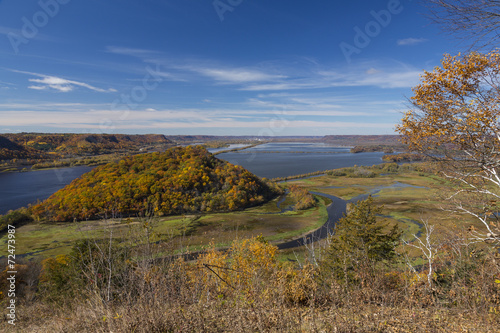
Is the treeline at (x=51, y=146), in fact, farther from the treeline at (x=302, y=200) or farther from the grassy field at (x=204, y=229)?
the treeline at (x=302, y=200)

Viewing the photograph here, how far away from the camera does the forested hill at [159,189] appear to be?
41250 mm

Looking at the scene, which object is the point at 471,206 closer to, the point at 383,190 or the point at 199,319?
the point at 199,319

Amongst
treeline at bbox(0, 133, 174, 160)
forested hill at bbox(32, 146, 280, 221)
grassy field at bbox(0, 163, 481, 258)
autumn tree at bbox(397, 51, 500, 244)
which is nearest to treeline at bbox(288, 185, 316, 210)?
grassy field at bbox(0, 163, 481, 258)

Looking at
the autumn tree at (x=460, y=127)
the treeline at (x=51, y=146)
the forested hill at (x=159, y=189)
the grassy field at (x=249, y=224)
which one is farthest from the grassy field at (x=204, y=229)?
the treeline at (x=51, y=146)

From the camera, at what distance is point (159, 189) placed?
47.0 m

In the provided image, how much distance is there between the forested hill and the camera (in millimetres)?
41250

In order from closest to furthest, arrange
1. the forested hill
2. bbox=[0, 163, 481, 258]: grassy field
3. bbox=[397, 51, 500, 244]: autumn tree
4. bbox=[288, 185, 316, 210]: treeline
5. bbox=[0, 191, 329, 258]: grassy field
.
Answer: bbox=[397, 51, 500, 244]: autumn tree
bbox=[0, 163, 481, 258]: grassy field
bbox=[0, 191, 329, 258]: grassy field
the forested hill
bbox=[288, 185, 316, 210]: treeline

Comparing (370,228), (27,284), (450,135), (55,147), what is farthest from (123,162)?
(55,147)

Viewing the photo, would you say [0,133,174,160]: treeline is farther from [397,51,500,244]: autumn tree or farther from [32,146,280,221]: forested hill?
[397,51,500,244]: autumn tree

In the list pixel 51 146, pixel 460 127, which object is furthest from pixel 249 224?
pixel 51 146

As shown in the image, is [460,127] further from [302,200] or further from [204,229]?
[302,200]

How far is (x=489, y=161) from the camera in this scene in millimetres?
5668

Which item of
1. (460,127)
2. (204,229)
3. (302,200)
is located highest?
(460,127)

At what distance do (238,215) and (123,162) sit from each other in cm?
3415
